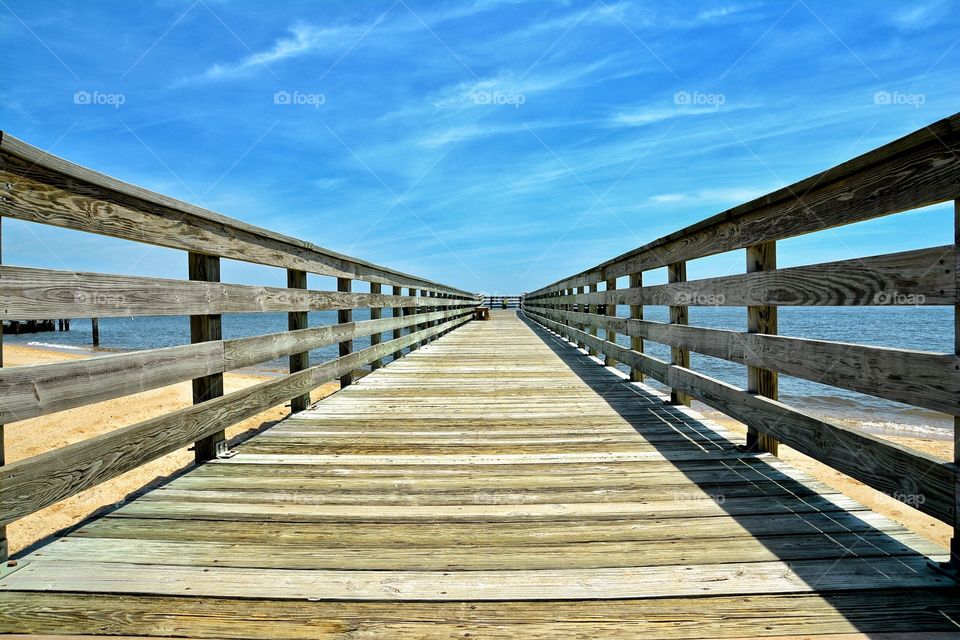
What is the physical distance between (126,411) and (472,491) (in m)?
8.60

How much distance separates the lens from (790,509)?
7.49 feet

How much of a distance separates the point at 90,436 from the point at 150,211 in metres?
6.15

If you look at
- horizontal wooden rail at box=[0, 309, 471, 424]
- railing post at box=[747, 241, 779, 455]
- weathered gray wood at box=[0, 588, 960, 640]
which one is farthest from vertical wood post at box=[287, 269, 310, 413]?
railing post at box=[747, 241, 779, 455]

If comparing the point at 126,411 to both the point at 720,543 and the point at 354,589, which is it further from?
the point at 720,543

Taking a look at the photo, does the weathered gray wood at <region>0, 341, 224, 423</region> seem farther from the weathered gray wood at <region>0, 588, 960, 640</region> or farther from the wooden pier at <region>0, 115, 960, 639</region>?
the weathered gray wood at <region>0, 588, 960, 640</region>

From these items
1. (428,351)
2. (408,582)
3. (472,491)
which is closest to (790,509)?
(472,491)

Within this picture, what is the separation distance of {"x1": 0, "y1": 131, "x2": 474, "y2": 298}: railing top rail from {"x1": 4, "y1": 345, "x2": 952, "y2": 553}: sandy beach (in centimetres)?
137

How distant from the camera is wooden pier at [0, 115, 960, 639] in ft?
5.24

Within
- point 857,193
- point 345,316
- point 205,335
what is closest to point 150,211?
point 205,335

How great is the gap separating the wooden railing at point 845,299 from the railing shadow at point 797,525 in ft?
0.66

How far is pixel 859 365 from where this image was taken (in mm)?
2020

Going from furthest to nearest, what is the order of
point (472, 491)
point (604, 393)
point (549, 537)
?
point (604, 393)
point (472, 491)
point (549, 537)

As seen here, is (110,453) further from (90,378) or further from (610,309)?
(610,309)

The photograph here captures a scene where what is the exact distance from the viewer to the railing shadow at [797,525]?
1.71 meters
